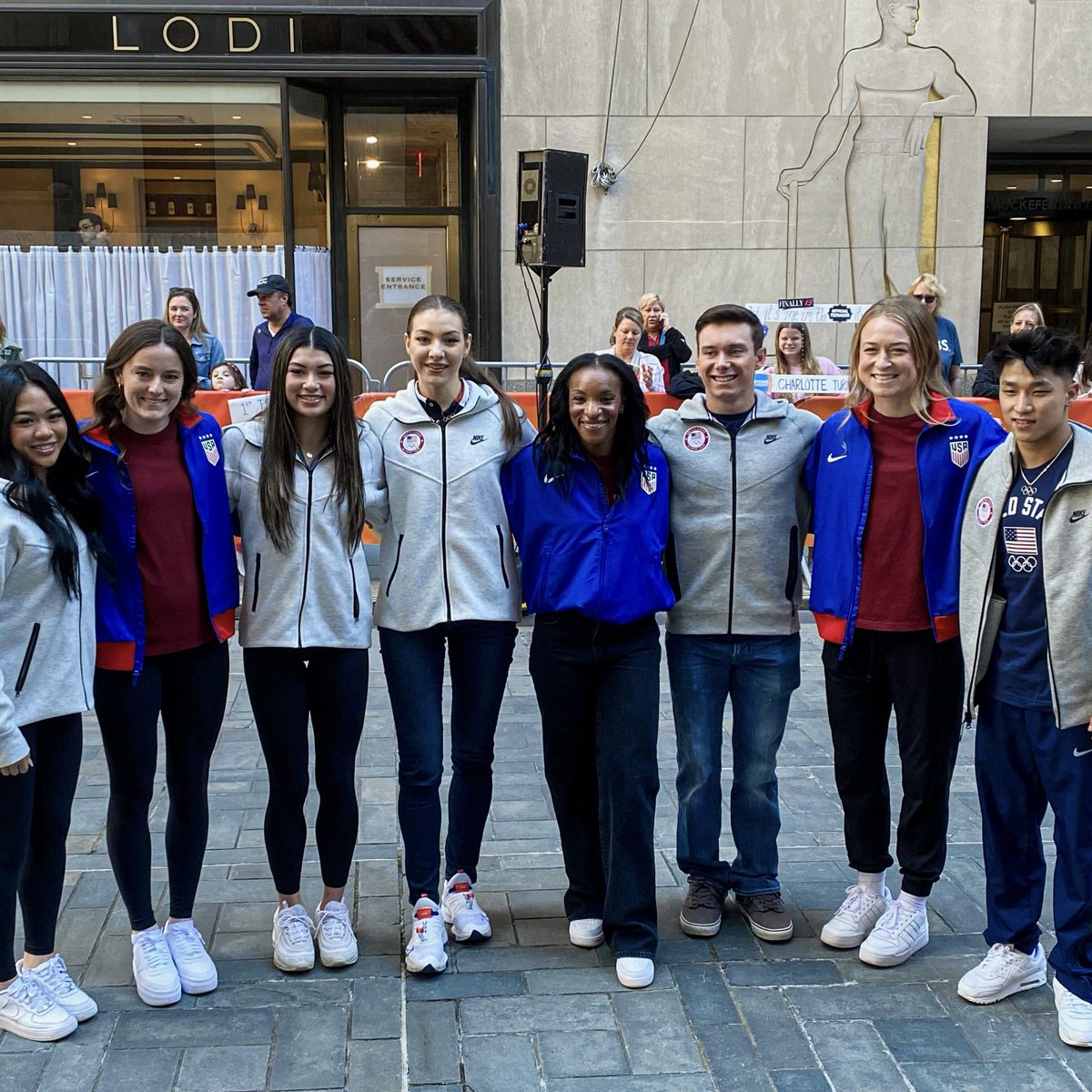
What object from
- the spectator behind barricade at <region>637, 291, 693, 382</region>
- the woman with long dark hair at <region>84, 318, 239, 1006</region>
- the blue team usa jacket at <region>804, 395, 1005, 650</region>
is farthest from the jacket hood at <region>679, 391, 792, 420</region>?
the spectator behind barricade at <region>637, 291, 693, 382</region>

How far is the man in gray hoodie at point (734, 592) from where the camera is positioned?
A: 159 inches

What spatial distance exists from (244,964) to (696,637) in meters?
1.77

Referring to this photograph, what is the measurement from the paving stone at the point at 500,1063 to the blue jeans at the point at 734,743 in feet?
3.29

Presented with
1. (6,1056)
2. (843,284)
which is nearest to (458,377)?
(6,1056)

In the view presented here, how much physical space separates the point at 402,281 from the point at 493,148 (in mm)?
1684

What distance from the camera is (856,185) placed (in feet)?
42.4

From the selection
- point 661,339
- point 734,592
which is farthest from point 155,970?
point 661,339

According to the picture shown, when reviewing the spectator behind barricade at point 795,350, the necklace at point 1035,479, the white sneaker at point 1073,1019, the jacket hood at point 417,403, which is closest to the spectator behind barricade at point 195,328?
the spectator behind barricade at point 795,350

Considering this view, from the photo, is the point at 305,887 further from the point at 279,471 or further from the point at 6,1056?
the point at 279,471

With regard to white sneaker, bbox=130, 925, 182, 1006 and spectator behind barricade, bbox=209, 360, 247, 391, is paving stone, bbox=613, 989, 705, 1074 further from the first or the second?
spectator behind barricade, bbox=209, 360, 247, 391

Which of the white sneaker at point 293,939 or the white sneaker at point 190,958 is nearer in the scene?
the white sneaker at point 190,958

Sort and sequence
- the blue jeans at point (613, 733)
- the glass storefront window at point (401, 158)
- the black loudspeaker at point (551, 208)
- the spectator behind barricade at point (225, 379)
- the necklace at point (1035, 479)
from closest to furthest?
the necklace at point (1035, 479)
the blue jeans at point (613, 733)
the black loudspeaker at point (551, 208)
the spectator behind barricade at point (225, 379)
the glass storefront window at point (401, 158)

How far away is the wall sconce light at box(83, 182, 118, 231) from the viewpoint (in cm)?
1282

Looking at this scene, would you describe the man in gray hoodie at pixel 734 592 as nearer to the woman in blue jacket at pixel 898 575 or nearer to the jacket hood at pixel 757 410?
the jacket hood at pixel 757 410
